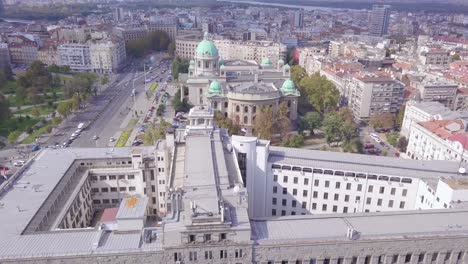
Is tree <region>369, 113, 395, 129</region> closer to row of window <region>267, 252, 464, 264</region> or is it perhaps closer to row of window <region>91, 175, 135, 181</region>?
row of window <region>267, 252, 464, 264</region>

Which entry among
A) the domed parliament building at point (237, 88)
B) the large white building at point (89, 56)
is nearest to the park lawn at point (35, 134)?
the domed parliament building at point (237, 88)

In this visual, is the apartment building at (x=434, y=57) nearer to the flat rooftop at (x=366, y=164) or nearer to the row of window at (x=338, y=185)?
the flat rooftop at (x=366, y=164)

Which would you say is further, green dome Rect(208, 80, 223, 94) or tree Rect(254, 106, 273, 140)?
green dome Rect(208, 80, 223, 94)

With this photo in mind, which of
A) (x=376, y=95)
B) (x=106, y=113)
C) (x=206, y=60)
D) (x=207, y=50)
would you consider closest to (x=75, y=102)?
(x=106, y=113)

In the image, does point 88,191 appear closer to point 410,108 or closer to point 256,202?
point 256,202

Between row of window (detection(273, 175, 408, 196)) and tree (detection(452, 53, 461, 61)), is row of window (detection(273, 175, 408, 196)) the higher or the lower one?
the lower one

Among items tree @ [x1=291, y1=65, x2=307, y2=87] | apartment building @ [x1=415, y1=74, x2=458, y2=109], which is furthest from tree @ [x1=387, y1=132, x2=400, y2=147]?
tree @ [x1=291, y1=65, x2=307, y2=87]
